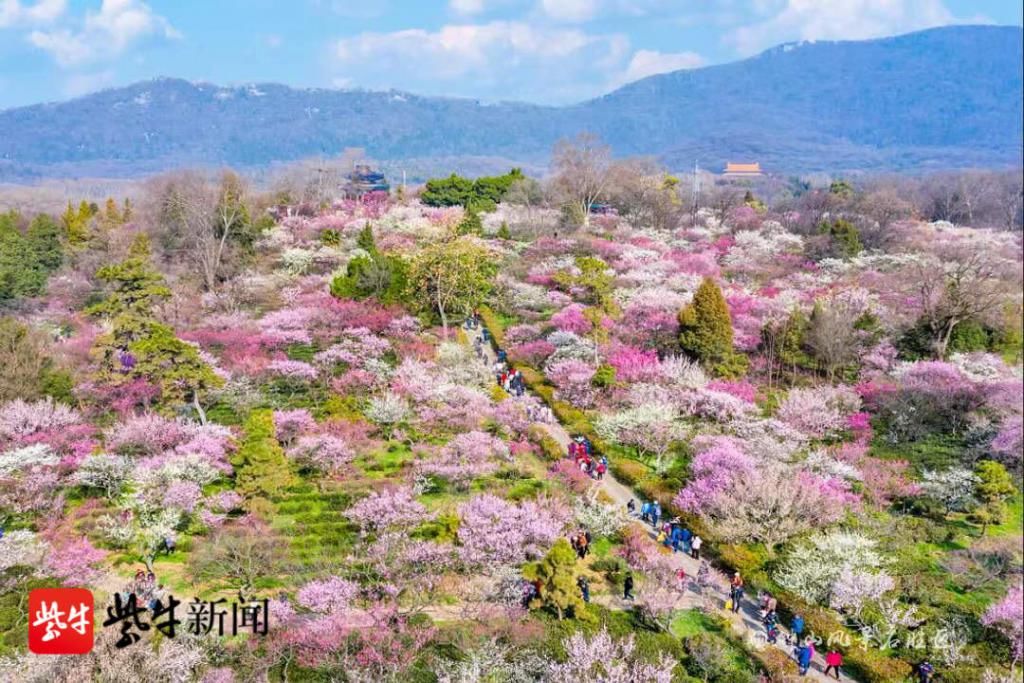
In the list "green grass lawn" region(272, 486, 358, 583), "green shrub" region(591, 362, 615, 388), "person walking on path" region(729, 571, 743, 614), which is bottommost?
"person walking on path" region(729, 571, 743, 614)

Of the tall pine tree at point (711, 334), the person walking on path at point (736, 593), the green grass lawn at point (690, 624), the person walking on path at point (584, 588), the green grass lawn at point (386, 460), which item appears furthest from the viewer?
the tall pine tree at point (711, 334)

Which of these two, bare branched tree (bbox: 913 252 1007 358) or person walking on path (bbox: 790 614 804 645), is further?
bare branched tree (bbox: 913 252 1007 358)

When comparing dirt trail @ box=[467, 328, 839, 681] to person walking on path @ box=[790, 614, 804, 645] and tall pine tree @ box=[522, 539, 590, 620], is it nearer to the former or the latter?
person walking on path @ box=[790, 614, 804, 645]

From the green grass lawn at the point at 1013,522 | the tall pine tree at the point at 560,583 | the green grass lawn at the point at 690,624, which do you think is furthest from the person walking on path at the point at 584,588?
the green grass lawn at the point at 1013,522

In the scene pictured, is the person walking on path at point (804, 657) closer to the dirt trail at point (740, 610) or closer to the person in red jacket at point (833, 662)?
the dirt trail at point (740, 610)

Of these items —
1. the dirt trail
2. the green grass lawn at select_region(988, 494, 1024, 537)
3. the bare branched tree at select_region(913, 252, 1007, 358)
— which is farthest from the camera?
the bare branched tree at select_region(913, 252, 1007, 358)

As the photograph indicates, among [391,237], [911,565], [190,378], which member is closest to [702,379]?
[911,565]

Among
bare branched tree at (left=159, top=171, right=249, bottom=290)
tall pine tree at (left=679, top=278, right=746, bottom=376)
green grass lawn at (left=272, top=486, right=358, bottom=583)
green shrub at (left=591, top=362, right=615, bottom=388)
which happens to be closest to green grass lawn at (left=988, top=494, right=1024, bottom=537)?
tall pine tree at (left=679, top=278, right=746, bottom=376)
